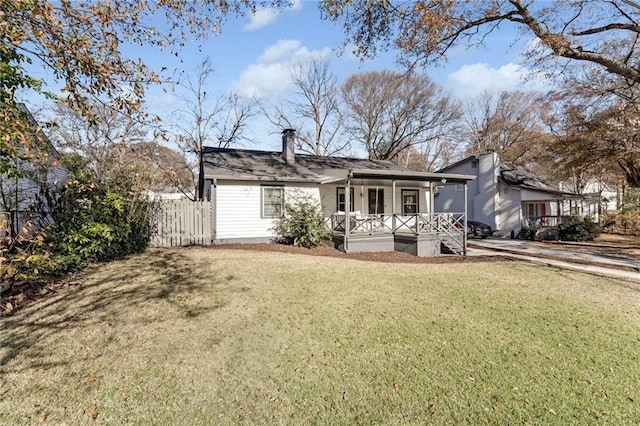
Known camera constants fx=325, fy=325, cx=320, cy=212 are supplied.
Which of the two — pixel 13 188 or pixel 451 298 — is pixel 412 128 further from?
pixel 13 188

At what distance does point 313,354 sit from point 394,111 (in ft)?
93.3

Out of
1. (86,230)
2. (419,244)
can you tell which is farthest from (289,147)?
(86,230)

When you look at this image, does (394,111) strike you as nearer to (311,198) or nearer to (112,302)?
(311,198)

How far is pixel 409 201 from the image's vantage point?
1791 cm

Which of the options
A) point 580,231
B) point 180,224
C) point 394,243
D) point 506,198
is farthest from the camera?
point 506,198

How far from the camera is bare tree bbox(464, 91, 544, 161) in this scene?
3303 centimetres

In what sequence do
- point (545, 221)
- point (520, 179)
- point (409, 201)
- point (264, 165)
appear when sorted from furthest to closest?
point (520, 179) → point (545, 221) → point (409, 201) → point (264, 165)

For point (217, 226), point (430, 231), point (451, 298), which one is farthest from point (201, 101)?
point (451, 298)

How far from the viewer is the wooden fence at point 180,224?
39.2 ft

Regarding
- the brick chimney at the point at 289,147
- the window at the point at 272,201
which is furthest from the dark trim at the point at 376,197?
the window at the point at 272,201

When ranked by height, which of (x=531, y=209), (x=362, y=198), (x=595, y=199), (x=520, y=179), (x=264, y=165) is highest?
(x=520, y=179)

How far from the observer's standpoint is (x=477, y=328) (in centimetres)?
493

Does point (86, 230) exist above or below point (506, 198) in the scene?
below

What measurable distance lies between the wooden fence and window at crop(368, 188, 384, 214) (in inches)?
320
